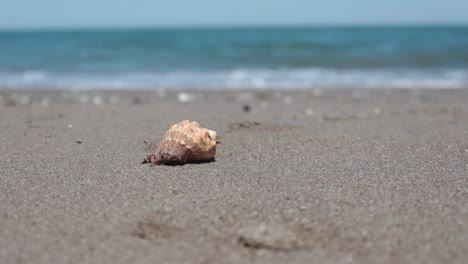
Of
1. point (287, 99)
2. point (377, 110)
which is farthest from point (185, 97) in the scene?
point (377, 110)

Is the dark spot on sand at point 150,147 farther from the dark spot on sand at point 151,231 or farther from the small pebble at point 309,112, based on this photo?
the small pebble at point 309,112

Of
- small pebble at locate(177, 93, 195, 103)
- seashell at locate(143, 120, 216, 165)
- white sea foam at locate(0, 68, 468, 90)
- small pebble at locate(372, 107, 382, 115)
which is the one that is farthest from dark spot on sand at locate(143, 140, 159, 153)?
white sea foam at locate(0, 68, 468, 90)

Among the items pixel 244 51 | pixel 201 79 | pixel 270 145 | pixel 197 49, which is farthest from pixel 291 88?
pixel 197 49

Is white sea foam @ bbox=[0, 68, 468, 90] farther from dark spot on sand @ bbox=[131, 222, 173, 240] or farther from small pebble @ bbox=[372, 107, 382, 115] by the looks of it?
dark spot on sand @ bbox=[131, 222, 173, 240]

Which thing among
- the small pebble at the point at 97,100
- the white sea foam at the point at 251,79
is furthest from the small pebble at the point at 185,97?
the white sea foam at the point at 251,79

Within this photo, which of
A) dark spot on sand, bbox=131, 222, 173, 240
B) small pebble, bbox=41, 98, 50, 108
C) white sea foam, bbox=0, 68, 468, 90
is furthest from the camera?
white sea foam, bbox=0, 68, 468, 90

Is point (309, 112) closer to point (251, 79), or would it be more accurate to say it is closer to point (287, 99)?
point (287, 99)

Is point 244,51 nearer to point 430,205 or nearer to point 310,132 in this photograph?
point 310,132
